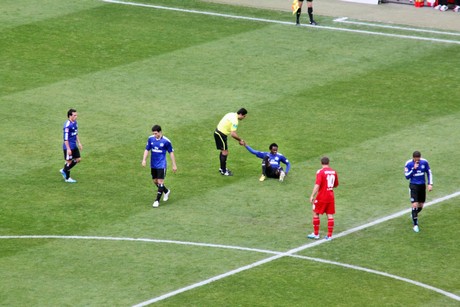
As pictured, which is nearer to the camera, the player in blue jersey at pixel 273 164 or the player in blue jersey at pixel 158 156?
the player in blue jersey at pixel 158 156

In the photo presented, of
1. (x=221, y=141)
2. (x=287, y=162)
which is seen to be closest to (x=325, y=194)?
(x=287, y=162)

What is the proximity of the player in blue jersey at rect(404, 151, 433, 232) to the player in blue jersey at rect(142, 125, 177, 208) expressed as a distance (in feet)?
20.6

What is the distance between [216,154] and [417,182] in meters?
7.93

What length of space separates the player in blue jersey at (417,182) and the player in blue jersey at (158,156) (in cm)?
627

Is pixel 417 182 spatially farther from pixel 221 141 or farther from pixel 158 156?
pixel 158 156

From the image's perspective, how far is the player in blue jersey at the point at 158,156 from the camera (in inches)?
1250

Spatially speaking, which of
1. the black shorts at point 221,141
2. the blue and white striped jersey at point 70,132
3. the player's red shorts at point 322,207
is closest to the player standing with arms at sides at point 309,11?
the black shorts at point 221,141

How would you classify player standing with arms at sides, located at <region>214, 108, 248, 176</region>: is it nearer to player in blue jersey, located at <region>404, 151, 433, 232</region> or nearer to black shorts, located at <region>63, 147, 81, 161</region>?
black shorts, located at <region>63, 147, 81, 161</region>

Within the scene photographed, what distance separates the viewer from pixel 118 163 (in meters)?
35.4

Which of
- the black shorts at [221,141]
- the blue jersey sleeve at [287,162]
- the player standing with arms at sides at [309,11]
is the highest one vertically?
the player standing with arms at sides at [309,11]

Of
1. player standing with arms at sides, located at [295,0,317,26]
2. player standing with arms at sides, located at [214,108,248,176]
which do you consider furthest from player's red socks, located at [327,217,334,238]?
player standing with arms at sides, located at [295,0,317,26]

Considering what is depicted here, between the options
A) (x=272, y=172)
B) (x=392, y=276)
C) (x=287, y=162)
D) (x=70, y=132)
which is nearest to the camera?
(x=392, y=276)

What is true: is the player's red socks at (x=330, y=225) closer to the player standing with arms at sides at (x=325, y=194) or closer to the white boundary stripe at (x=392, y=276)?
the player standing with arms at sides at (x=325, y=194)

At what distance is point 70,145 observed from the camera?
33.7 metres
